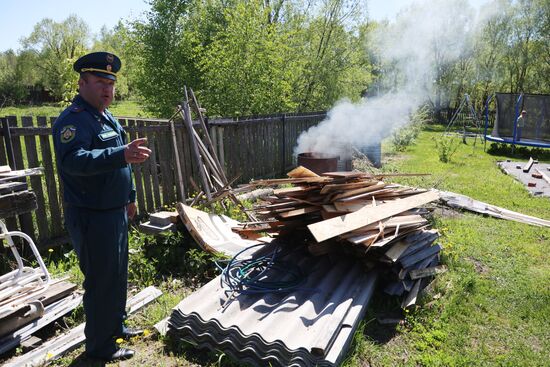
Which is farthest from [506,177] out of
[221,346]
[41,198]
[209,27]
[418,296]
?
[209,27]

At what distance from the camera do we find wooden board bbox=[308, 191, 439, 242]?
11.5 feet

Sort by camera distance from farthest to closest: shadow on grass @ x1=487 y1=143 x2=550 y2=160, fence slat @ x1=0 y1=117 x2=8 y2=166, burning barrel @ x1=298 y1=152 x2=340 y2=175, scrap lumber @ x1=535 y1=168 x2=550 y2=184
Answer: shadow on grass @ x1=487 y1=143 x2=550 y2=160, scrap lumber @ x1=535 y1=168 x2=550 y2=184, burning barrel @ x1=298 y1=152 x2=340 y2=175, fence slat @ x1=0 y1=117 x2=8 y2=166

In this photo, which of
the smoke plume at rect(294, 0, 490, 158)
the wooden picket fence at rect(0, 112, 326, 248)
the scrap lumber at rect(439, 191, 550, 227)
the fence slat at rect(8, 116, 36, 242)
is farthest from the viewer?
the smoke plume at rect(294, 0, 490, 158)

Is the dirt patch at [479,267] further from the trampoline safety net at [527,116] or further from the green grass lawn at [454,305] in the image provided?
the trampoline safety net at [527,116]

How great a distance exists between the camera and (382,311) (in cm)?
367

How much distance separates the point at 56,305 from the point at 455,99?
1436 inches

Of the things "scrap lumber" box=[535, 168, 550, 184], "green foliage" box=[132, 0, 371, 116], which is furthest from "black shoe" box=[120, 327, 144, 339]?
"scrap lumber" box=[535, 168, 550, 184]

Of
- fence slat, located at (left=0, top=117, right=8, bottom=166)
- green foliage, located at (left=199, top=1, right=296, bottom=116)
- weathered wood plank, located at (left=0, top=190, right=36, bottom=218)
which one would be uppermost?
green foliage, located at (left=199, top=1, right=296, bottom=116)

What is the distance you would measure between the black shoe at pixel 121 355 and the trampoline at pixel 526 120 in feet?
51.7

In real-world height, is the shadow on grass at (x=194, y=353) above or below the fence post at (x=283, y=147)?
below

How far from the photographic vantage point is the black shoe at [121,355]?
2885 millimetres

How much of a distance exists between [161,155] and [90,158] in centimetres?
375

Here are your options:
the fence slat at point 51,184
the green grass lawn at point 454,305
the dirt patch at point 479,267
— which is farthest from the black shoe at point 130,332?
the dirt patch at point 479,267

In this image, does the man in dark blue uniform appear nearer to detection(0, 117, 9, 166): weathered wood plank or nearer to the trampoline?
detection(0, 117, 9, 166): weathered wood plank
